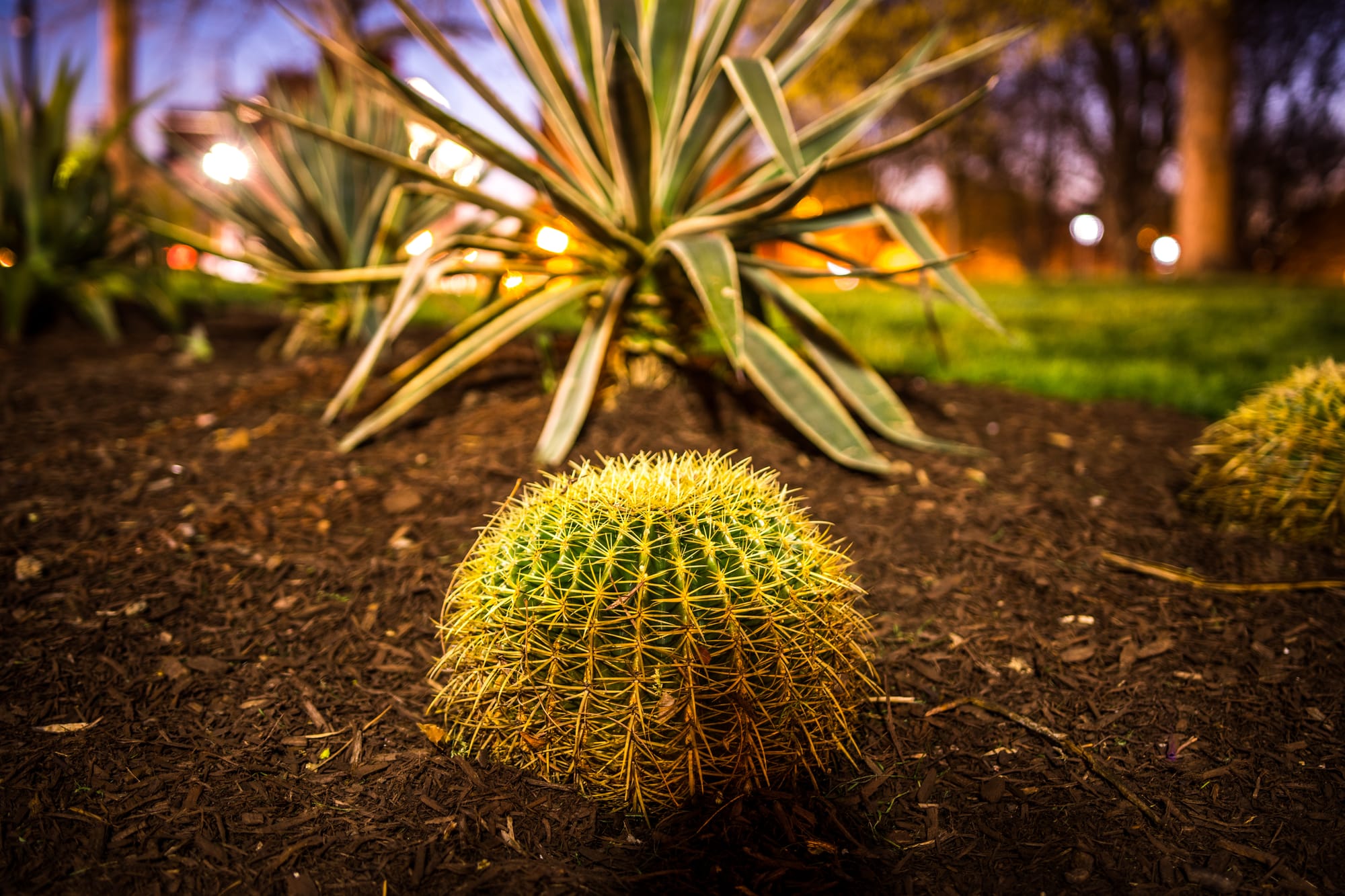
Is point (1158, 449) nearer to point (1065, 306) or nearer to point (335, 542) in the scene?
point (335, 542)

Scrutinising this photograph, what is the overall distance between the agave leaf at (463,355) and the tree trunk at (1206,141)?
10.5 metres

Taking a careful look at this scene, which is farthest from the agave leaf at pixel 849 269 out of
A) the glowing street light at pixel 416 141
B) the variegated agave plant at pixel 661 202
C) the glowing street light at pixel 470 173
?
the glowing street light at pixel 416 141

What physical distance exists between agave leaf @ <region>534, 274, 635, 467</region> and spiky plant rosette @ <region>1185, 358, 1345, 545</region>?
6.80 ft

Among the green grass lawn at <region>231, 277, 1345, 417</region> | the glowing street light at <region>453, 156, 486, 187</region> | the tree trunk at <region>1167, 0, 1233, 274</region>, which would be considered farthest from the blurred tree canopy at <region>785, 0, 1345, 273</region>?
the glowing street light at <region>453, 156, 486, 187</region>

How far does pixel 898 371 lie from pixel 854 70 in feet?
32.5

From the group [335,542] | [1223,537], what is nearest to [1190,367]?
[1223,537]

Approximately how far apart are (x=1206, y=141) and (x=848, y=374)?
10624 millimetres

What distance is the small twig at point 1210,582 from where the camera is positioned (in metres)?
2.30

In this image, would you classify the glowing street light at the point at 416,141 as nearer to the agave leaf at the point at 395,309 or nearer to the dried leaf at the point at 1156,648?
the agave leaf at the point at 395,309

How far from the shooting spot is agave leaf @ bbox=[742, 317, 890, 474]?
8.71ft

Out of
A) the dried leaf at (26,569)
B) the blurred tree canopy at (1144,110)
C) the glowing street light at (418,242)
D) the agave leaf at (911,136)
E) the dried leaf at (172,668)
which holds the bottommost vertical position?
the dried leaf at (172,668)

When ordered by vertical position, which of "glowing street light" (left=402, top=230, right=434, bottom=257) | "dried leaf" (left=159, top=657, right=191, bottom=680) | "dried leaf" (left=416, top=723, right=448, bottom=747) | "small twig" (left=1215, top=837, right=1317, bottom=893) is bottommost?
"small twig" (left=1215, top=837, right=1317, bottom=893)

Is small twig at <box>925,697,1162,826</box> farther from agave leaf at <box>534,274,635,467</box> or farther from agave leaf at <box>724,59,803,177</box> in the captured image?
agave leaf at <box>724,59,803,177</box>

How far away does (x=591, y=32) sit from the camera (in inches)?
115
